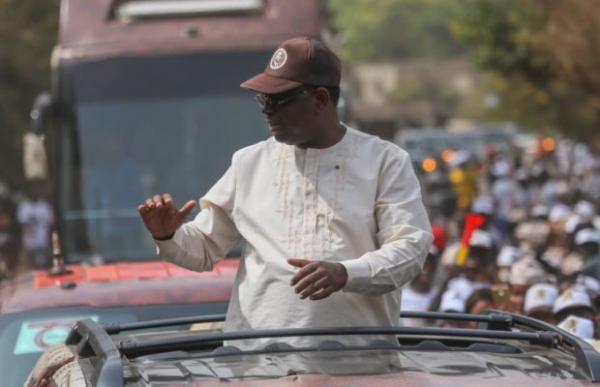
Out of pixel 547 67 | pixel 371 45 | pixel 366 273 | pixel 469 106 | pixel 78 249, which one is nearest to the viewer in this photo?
pixel 366 273

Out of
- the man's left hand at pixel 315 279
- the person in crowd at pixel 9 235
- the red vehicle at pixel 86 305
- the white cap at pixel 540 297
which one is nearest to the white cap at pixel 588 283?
the white cap at pixel 540 297

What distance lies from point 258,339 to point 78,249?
8.52 meters

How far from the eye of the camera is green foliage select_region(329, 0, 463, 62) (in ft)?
522

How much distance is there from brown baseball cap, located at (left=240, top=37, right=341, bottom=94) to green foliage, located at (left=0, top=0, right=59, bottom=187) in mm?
26523

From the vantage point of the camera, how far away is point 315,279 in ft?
13.9

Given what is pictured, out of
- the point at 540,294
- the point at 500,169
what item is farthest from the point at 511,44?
the point at 540,294

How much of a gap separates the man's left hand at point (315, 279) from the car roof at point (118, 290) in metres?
2.11

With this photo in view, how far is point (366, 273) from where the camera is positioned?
444 centimetres

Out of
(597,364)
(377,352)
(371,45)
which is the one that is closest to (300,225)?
(377,352)

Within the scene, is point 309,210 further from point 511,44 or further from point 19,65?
point 19,65

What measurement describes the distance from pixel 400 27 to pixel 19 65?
13823 centimetres

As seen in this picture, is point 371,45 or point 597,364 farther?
point 371,45

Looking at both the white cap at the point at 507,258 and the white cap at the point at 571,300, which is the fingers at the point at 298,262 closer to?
the white cap at the point at 571,300

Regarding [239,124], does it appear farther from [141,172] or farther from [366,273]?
[366,273]
